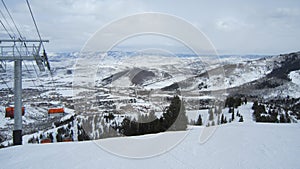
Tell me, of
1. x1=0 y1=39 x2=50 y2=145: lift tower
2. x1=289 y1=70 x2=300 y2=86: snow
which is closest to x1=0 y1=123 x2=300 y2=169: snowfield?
x1=0 y1=39 x2=50 y2=145: lift tower

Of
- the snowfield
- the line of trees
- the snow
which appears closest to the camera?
the snowfield

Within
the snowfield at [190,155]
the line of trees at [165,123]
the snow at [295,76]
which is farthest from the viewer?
the snow at [295,76]

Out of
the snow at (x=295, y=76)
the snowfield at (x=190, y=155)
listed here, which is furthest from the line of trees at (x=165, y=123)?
the snow at (x=295, y=76)

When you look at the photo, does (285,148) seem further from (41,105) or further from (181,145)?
(41,105)

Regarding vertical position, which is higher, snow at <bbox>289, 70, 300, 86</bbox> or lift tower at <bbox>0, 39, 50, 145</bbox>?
snow at <bbox>289, 70, 300, 86</bbox>

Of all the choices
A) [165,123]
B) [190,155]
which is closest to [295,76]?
[165,123]

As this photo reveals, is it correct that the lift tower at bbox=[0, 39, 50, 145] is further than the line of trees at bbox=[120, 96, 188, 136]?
No

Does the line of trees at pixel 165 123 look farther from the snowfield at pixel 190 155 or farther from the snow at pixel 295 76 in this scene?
the snow at pixel 295 76

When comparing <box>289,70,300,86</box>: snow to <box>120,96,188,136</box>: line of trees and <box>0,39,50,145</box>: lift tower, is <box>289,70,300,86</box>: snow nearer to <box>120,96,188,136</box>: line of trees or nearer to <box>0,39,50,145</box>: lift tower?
<box>120,96,188,136</box>: line of trees

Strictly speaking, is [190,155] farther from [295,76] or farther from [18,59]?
[295,76]
